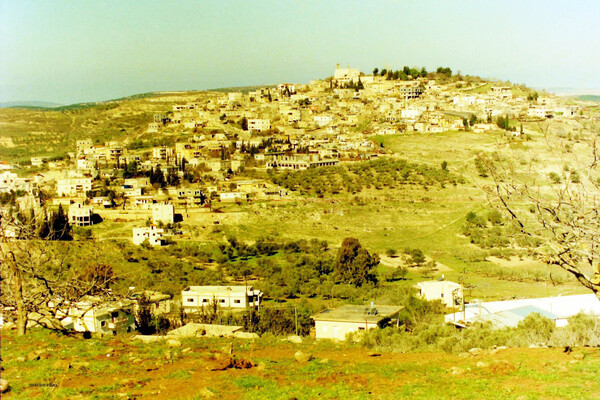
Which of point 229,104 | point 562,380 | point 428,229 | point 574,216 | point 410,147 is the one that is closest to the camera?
point 562,380

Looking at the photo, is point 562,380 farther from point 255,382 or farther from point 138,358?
point 138,358

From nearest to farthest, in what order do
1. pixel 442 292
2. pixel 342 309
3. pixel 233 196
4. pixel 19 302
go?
pixel 19 302
pixel 342 309
pixel 442 292
pixel 233 196

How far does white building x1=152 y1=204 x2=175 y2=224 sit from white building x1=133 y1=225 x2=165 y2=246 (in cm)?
244

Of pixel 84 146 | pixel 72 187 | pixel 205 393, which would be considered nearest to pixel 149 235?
pixel 72 187

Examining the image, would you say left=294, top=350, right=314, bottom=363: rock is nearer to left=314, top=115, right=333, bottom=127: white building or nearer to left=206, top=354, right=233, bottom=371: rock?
left=206, top=354, right=233, bottom=371: rock

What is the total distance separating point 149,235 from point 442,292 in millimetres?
17575

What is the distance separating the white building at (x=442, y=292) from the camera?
17.5 metres

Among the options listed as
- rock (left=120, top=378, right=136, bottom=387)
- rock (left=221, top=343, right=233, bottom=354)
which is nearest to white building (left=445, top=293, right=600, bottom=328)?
rock (left=221, top=343, right=233, bottom=354)

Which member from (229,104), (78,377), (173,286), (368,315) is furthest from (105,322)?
(229,104)

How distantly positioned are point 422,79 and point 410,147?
3257cm

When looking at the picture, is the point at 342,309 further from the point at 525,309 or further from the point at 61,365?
the point at 61,365

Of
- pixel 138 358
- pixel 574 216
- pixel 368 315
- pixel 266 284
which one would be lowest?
pixel 266 284

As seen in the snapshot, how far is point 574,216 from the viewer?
5375 mm

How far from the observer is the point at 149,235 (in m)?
30.5
